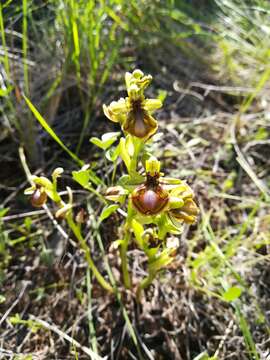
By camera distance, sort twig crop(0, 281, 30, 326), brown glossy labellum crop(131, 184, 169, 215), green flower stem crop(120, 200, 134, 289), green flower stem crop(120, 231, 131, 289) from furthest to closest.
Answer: twig crop(0, 281, 30, 326), green flower stem crop(120, 231, 131, 289), green flower stem crop(120, 200, 134, 289), brown glossy labellum crop(131, 184, 169, 215)

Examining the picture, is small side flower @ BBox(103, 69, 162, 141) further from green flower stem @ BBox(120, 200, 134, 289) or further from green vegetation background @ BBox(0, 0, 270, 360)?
green vegetation background @ BBox(0, 0, 270, 360)

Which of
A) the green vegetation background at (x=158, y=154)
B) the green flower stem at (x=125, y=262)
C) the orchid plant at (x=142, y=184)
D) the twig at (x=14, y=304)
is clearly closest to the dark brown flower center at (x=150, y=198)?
the orchid plant at (x=142, y=184)

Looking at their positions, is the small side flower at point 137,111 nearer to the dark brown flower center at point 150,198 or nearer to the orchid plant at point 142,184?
the orchid plant at point 142,184

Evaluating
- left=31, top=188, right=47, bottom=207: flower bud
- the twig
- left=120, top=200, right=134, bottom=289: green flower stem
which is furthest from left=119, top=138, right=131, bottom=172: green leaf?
the twig

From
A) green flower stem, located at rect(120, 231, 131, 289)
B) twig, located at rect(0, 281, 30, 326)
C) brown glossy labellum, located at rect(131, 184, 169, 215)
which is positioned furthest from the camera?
twig, located at rect(0, 281, 30, 326)

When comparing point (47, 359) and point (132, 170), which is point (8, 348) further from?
point (132, 170)

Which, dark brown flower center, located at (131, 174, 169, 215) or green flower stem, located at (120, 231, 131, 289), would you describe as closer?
dark brown flower center, located at (131, 174, 169, 215)

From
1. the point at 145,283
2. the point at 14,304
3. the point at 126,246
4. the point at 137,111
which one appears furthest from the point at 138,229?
the point at 14,304

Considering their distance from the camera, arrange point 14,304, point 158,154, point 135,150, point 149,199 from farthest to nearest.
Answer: point 158,154, point 14,304, point 135,150, point 149,199

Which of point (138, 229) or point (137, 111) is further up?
point (137, 111)

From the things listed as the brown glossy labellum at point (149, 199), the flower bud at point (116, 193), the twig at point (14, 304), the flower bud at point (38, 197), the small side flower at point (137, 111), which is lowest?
the twig at point (14, 304)

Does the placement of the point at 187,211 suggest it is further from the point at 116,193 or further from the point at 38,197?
the point at 38,197

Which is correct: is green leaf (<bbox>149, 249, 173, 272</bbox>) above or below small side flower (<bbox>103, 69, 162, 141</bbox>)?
below
